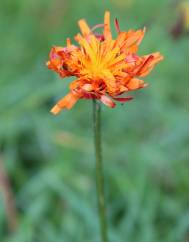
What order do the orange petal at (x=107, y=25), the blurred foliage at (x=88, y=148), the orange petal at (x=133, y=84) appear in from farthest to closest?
the blurred foliage at (x=88, y=148)
the orange petal at (x=107, y=25)
the orange petal at (x=133, y=84)

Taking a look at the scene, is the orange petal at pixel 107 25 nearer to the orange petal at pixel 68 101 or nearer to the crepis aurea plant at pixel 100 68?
the crepis aurea plant at pixel 100 68

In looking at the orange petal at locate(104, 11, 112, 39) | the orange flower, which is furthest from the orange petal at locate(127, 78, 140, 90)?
the orange petal at locate(104, 11, 112, 39)

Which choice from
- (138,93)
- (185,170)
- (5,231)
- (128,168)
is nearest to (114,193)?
(128,168)

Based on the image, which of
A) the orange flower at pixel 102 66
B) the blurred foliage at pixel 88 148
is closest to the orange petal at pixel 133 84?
the orange flower at pixel 102 66

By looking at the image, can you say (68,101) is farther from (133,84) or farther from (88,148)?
(88,148)

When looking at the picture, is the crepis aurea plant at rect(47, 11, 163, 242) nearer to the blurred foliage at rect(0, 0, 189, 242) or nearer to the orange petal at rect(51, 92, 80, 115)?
the orange petal at rect(51, 92, 80, 115)
